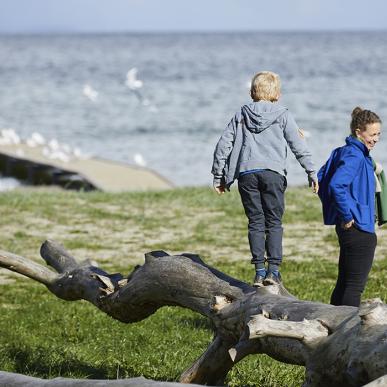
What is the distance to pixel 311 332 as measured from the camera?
16.9ft

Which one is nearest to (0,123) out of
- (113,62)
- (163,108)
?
(163,108)

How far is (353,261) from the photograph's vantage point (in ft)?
24.7

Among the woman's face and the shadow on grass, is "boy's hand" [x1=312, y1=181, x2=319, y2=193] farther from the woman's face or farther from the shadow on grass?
the shadow on grass

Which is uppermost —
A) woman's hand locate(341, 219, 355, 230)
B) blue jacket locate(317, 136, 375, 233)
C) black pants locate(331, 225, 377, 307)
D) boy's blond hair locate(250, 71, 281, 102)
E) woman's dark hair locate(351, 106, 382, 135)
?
boy's blond hair locate(250, 71, 281, 102)

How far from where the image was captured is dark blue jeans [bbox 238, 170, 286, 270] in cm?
762

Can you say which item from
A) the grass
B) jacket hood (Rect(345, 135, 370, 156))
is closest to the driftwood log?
the grass

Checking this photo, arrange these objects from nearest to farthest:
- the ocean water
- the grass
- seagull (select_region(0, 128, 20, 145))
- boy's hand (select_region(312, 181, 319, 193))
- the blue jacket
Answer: the blue jacket, boy's hand (select_region(312, 181, 319, 193)), the grass, seagull (select_region(0, 128, 20, 145)), the ocean water

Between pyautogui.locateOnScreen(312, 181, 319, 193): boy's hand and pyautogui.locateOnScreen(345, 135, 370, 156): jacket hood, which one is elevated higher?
pyautogui.locateOnScreen(345, 135, 370, 156): jacket hood

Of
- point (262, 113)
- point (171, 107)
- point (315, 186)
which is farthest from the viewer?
point (171, 107)

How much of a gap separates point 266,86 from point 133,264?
198 inches

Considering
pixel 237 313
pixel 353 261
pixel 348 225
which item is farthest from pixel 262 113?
pixel 237 313

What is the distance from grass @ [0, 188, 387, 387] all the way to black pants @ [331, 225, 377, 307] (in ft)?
2.16

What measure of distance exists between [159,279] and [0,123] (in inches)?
1731

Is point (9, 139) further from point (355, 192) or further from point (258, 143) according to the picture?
point (355, 192)
